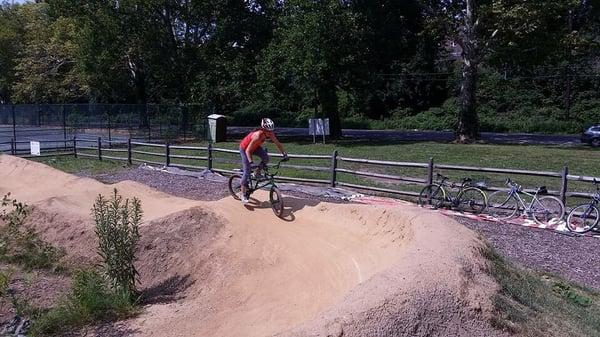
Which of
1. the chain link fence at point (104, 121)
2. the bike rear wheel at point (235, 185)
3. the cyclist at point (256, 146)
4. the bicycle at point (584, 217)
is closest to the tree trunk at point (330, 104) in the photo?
the chain link fence at point (104, 121)

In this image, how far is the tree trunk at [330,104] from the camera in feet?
116

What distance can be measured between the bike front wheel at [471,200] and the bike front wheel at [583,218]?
201cm

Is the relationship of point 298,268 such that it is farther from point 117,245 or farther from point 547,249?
point 547,249

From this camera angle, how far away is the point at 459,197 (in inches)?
530

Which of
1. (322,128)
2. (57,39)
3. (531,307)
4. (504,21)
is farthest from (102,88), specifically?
(531,307)

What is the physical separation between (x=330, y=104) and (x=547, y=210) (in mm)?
26071

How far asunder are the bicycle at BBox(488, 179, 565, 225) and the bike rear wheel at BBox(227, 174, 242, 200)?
5530 mm

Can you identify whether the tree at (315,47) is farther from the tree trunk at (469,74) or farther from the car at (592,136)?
the car at (592,136)

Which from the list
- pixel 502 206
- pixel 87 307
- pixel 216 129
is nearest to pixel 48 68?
pixel 216 129

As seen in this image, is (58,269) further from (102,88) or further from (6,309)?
(102,88)

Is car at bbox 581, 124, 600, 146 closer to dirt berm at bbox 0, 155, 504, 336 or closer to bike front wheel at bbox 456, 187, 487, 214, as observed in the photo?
bike front wheel at bbox 456, 187, 487, 214

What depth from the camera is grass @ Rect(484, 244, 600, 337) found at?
5.06 m

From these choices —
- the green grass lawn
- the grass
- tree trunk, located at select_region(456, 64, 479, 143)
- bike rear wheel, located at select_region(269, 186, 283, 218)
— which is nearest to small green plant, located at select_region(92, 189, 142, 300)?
bike rear wheel, located at select_region(269, 186, 283, 218)

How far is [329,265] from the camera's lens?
28.2ft
